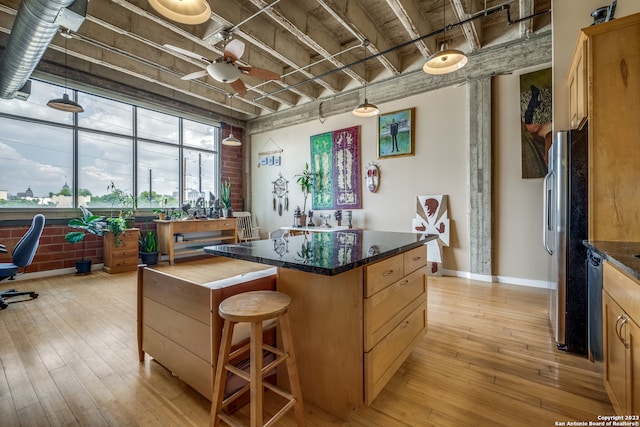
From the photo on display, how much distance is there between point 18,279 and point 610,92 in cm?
713

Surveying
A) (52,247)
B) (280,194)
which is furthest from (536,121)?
(52,247)

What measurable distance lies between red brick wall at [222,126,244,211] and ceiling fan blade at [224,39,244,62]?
4297mm

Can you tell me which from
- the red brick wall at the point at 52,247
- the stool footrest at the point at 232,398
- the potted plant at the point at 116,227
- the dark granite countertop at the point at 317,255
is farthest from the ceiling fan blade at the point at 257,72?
the red brick wall at the point at 52,247

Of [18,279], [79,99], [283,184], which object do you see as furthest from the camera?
[283,184]

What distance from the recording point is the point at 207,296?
1414mm

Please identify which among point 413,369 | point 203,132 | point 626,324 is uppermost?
point 203,132

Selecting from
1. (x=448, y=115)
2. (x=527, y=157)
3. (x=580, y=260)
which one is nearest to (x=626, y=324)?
(x=580, y=260)

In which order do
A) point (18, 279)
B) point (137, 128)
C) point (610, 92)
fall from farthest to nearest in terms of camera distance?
point (137, 128)
point (18, 279)
point (610, 92)

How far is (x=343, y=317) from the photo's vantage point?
4.55ft

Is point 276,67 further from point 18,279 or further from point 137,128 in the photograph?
point 18,279

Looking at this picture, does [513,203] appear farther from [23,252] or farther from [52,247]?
[52,247]

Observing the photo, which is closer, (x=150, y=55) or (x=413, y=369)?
(x=413, y=369)

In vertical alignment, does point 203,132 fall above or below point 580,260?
above

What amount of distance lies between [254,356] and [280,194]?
18.2 ft
